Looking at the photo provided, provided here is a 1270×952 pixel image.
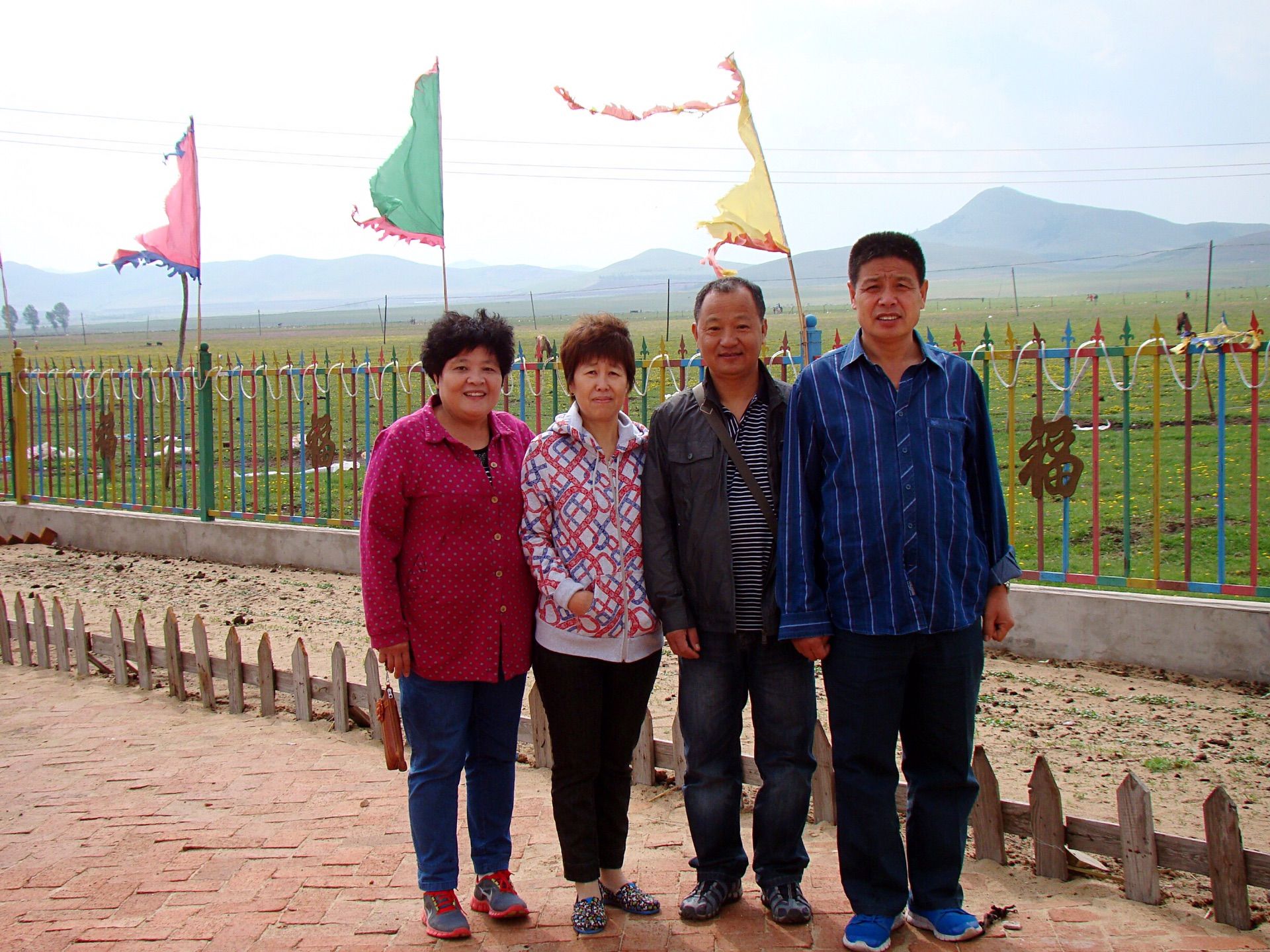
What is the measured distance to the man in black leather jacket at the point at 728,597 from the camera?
3039 millimetres

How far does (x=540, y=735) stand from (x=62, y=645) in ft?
11.3

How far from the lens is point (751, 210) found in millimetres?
6539

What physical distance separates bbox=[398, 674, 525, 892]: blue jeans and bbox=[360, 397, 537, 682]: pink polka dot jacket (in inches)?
A: 3.8

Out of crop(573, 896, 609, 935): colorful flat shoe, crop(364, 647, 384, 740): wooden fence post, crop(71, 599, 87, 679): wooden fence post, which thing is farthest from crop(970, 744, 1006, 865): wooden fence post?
crop(71, 599, 87, 679): wooden fence post

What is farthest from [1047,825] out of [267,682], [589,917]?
[267,682]

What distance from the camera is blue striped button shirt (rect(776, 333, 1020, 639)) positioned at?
2863mm

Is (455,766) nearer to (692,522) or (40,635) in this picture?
(692,522)

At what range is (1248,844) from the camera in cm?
371

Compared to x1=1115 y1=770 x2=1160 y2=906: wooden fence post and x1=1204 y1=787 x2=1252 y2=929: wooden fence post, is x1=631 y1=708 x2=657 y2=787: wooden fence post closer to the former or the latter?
x1=1115 y1=770 x2=1160 y2=906: wooden fence post

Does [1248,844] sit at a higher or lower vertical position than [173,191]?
lower

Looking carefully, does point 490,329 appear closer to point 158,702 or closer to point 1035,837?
point 1035,837

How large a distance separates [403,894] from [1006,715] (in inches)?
122

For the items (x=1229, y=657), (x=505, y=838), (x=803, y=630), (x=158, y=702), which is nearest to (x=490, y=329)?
(x=803, y=630)

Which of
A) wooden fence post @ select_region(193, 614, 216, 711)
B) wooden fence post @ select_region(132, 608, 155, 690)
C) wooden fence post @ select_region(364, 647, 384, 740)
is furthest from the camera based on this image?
wooden fence post @ select_region(132, 608, 155, 690)
